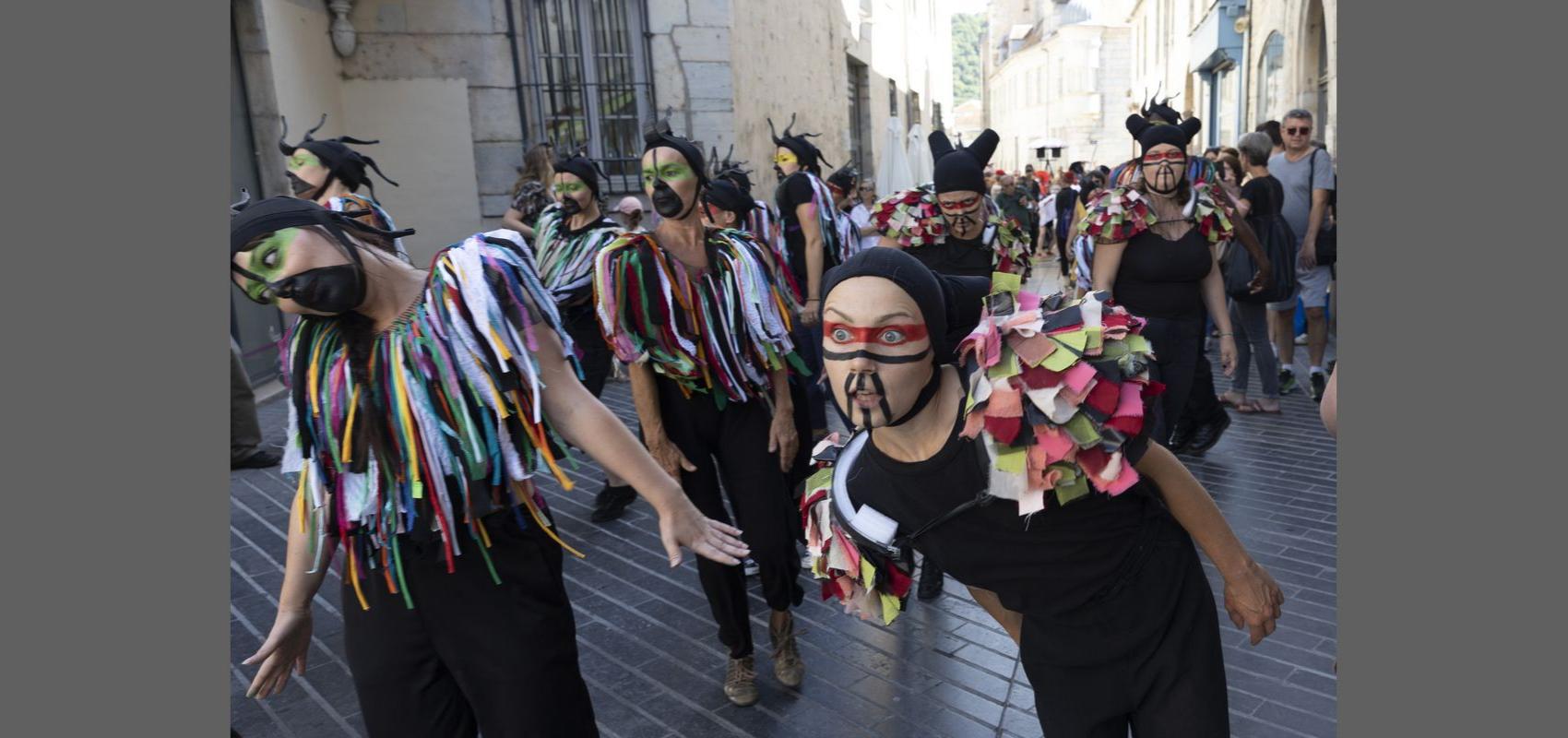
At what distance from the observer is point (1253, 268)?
7629mm

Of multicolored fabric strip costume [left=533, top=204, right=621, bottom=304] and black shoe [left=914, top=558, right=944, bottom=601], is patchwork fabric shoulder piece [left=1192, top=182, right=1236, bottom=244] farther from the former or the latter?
multicolored fabric strip costume [left=533, top=204, right=621, bottom=304]

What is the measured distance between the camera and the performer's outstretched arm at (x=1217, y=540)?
228 centimetres

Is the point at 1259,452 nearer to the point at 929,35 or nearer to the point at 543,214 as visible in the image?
the point at 543,214

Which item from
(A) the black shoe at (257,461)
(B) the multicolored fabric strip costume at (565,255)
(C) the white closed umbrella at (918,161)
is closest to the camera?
(B) the multicolored fabric strip costume at (565,255)

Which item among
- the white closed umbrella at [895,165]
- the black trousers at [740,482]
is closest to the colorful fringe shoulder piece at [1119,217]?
the black trousers at [740,482]

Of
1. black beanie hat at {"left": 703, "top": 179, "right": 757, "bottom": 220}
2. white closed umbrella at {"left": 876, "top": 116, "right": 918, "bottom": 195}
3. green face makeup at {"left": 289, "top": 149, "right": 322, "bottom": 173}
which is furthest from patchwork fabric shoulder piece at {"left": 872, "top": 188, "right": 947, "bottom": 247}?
white closed umbrella at {"left": 876, "top": 116, "right": 918, "bottom": 195}

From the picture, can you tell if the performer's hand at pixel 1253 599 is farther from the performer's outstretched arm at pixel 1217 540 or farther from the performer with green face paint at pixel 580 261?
the performer with green face paint at pixel 580 261

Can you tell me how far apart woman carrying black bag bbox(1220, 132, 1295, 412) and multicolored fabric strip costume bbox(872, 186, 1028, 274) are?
2737mm

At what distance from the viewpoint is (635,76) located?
461 inches

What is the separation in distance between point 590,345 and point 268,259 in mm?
4087

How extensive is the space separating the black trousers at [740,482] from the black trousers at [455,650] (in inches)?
53.0

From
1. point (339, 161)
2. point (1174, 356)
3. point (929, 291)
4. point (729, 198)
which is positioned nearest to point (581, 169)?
point (729, 198)

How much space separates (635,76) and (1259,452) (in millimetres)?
7605

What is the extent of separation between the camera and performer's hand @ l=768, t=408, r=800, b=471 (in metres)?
3.90
